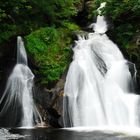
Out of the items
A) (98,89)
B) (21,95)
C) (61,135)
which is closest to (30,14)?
(21,95)

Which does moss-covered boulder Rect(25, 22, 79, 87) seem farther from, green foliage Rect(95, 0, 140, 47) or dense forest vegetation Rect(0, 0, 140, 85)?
green foliage Rect(95, 0, 140, 47)

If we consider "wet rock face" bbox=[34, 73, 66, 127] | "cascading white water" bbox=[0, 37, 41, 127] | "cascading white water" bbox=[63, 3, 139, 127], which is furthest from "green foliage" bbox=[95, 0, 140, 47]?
"cascading white water" bbox=[0, 37, 41, 127]

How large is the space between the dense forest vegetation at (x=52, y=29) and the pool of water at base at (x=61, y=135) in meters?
3.00

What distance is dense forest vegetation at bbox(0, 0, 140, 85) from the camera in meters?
18.1

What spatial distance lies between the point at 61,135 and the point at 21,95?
3.92m

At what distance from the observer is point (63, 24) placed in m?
22.2

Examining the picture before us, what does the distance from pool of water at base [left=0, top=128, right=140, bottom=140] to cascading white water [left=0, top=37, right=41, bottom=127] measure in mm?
1519

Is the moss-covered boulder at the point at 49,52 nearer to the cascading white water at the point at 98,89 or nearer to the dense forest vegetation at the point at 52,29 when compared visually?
the dense forest vegetation at the point at 52,29

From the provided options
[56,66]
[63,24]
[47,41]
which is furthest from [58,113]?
[63,24]

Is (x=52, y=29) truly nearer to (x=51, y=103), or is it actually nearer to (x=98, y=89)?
(x=98, y=89)

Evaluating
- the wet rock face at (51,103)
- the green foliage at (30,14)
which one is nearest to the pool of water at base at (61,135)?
the wet rock face at (51,103)

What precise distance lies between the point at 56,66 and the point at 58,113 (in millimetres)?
2528

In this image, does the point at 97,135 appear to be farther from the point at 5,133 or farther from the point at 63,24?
the point at 63,24

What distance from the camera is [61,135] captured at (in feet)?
46.3
